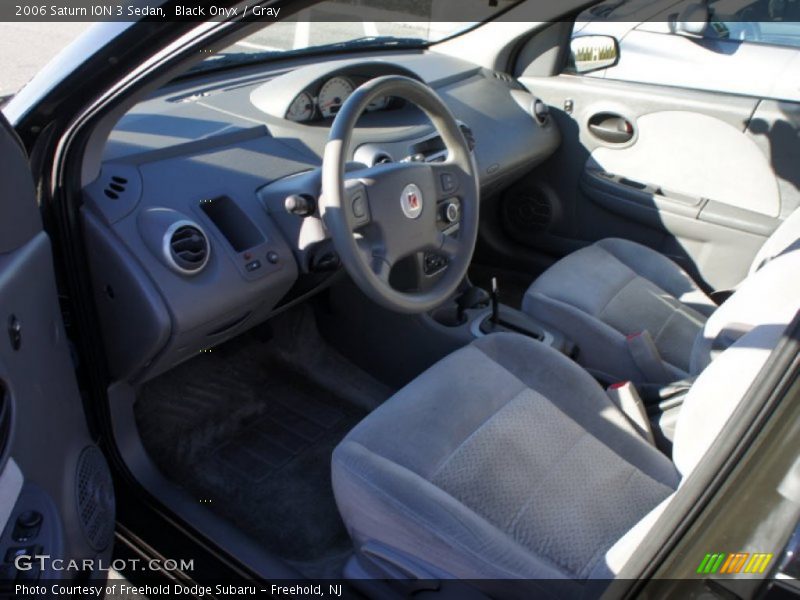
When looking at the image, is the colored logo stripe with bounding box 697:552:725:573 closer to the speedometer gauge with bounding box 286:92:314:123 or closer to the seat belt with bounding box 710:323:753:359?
the seat belt with bounding box 710:323:753:359

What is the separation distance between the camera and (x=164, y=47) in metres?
1.32

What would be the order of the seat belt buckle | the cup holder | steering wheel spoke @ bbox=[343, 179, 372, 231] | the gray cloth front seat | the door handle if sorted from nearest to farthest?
steering wheel spoke @ bbox=[343, 179, 372, 231]
the seat belt buckle
the gray cloth front seat
the cup holder
the door handle

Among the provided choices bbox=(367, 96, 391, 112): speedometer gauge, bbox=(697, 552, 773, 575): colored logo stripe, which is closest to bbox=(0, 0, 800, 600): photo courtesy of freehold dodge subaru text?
bbox=(697, 552, 773, 575): colored logo stripe

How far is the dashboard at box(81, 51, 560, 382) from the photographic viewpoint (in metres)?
1.70

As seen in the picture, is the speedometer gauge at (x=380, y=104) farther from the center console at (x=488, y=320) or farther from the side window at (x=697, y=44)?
the side window at (x=697, y=44)

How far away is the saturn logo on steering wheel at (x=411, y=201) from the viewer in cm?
181

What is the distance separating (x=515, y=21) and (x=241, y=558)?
2365 mm

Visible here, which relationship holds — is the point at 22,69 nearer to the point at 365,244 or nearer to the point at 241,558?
the point at 365,244

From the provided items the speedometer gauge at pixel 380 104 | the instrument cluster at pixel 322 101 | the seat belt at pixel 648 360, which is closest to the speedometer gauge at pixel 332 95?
the instrument cluster at pixel 322 101

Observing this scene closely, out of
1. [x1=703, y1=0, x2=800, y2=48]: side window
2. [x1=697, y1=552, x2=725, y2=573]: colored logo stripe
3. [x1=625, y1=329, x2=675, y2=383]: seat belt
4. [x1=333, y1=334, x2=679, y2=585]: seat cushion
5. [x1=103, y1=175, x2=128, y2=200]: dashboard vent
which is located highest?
[x1=703, y1=0, x2=800, y2=48]: side window

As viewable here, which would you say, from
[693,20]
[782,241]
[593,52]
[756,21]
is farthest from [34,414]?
[756,21]

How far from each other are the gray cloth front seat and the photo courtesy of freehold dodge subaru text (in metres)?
0.01

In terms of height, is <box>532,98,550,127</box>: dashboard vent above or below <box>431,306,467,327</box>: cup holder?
above

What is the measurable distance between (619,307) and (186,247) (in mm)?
1428
